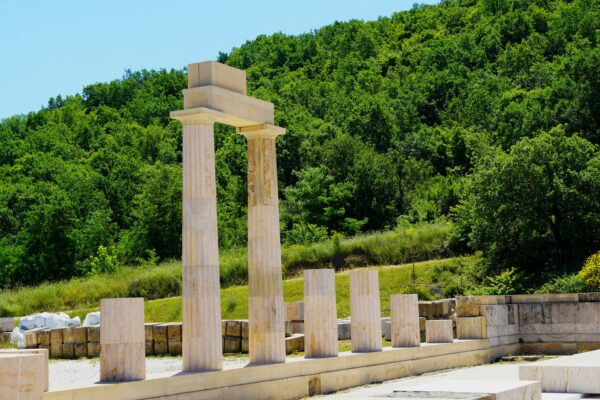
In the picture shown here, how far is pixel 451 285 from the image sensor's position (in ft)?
134

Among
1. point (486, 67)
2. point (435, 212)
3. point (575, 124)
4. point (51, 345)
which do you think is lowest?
point (51, 345)

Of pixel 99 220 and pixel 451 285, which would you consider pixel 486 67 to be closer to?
pixel 99 220

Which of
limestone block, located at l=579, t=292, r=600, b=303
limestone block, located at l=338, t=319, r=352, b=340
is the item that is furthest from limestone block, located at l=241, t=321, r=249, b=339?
limestone block, located at l=579, t=292, r=600, b=303

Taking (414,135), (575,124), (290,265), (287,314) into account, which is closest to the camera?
(287,314)

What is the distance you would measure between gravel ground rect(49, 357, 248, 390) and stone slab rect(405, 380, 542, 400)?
22.3ft

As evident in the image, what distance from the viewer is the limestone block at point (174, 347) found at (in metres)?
24.1

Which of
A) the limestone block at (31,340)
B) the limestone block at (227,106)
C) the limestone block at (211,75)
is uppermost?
the limestone block at (211,75)

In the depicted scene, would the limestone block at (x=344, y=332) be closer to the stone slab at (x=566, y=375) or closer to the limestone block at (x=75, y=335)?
the limestone block at (x=75, y=335)

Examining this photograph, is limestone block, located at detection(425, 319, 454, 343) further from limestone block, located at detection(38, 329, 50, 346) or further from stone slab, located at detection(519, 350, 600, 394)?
limestone block, located at detection(38, 329, 50, 346)

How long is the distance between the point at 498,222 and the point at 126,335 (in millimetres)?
29460

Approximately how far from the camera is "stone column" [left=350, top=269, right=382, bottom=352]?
64.0 feet

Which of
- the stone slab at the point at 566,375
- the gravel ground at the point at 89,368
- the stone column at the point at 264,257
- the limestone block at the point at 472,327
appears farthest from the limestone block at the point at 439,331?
the stone slab at the point at 566,375

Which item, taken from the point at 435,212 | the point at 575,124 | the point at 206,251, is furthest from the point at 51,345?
the point at 575,124

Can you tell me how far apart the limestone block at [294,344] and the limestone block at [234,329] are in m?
1.55
